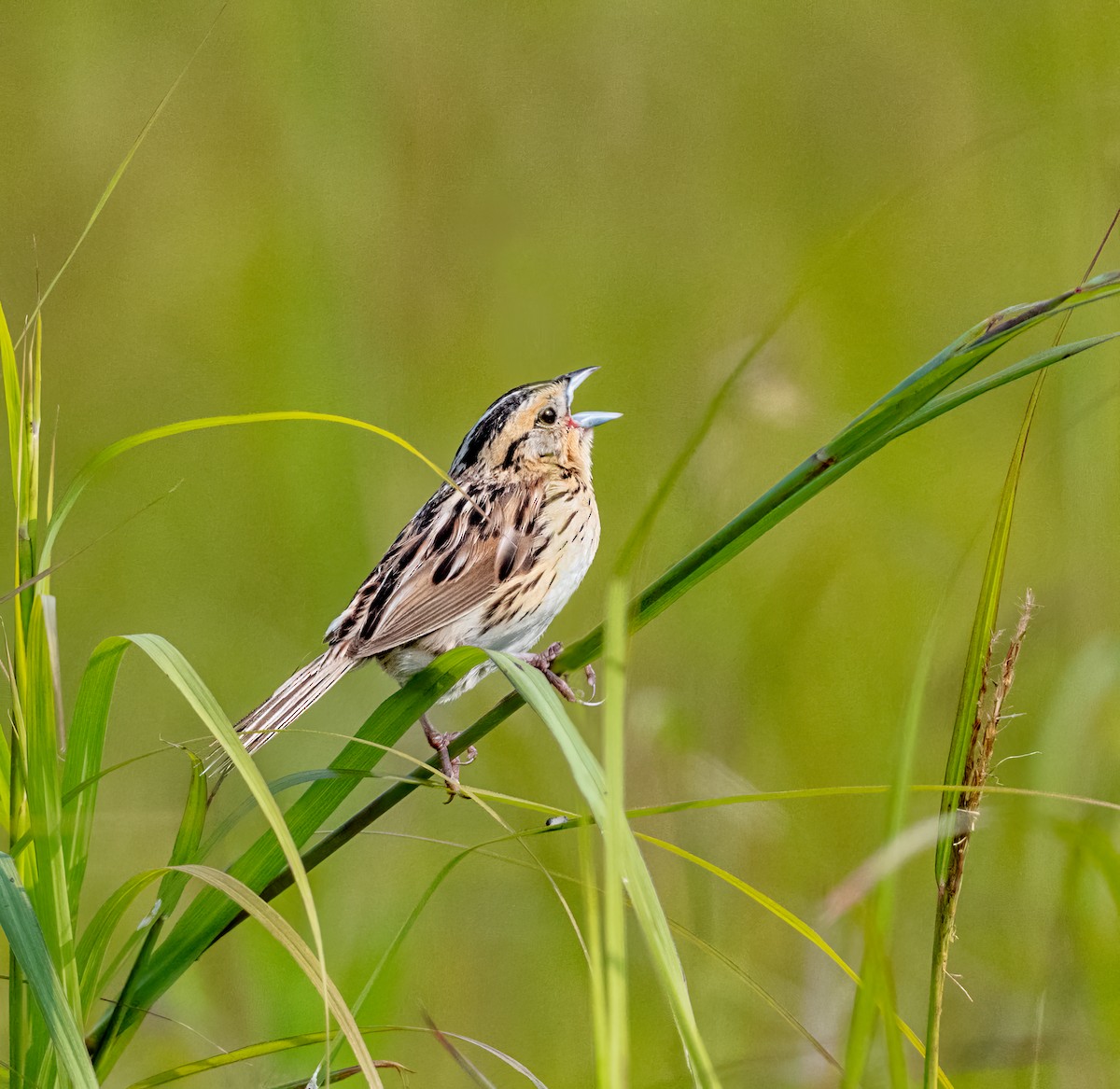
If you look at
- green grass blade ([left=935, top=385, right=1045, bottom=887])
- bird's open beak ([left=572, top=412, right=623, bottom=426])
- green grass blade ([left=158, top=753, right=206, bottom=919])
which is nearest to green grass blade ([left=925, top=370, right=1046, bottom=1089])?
green grass blade ([left=935, top=385, right=1045, bottom=887])

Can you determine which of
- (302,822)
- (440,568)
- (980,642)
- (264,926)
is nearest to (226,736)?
(264,926)

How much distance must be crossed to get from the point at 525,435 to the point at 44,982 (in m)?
2.35

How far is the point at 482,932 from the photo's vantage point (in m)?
3.88

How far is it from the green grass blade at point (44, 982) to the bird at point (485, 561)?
0.99m

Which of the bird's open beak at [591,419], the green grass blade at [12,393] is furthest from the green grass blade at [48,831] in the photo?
the bird's open beak at [591,419]

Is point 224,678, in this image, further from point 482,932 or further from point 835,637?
point 835,637

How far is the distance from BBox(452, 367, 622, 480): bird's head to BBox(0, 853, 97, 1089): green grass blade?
7.16 ft

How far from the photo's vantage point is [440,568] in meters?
3.21

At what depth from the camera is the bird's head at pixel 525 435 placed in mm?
3664

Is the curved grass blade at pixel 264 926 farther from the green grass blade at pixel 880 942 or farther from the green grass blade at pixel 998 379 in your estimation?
the green grass blade at pixel 998 379

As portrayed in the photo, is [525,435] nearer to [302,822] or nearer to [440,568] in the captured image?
[440,568]

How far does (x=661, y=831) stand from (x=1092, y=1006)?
1058mm

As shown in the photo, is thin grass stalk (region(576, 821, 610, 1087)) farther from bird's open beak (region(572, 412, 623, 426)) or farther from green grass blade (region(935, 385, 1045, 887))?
bird's open beak (region(572, 412, 623, 426))

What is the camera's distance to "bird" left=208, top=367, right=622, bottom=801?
2.98 m
